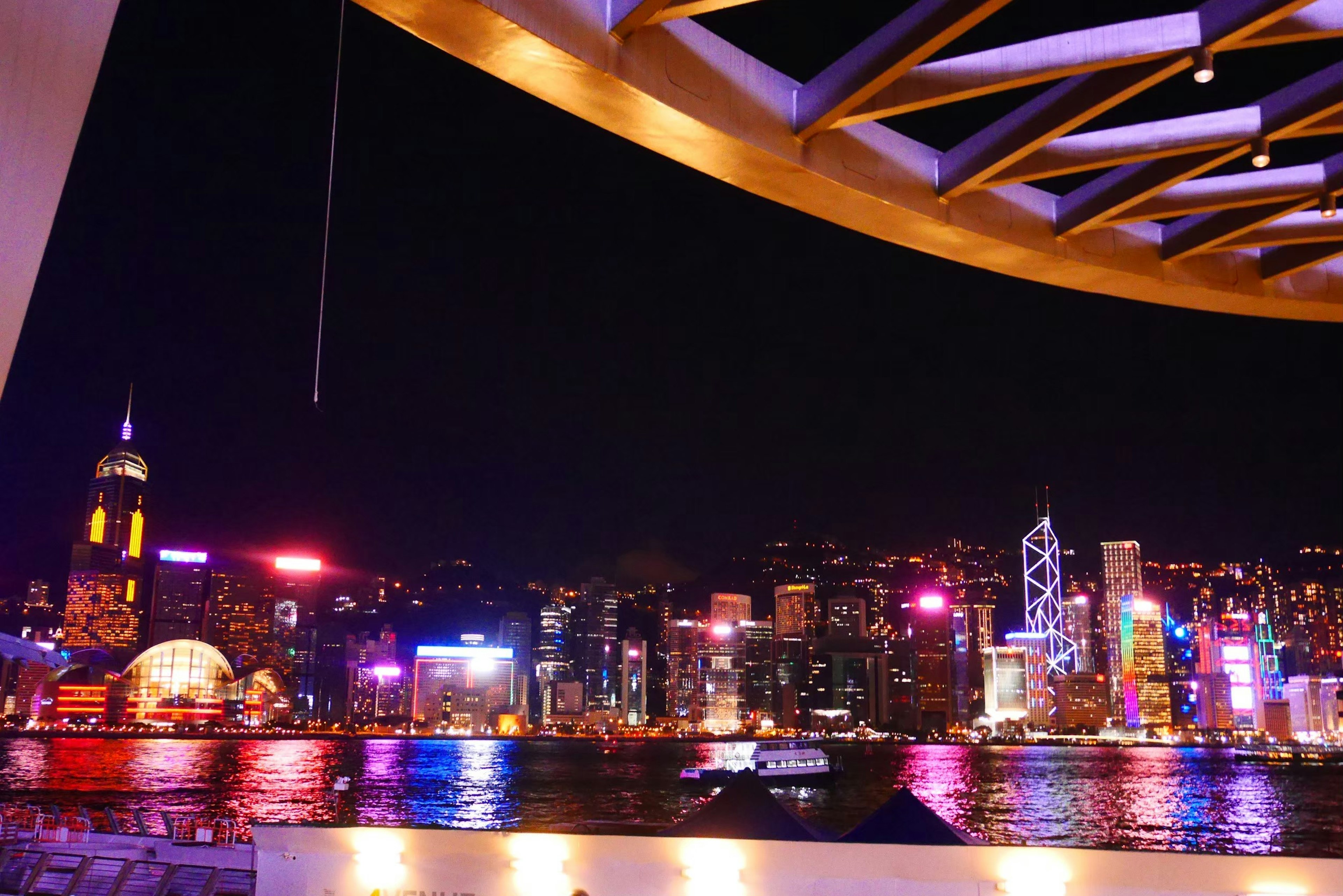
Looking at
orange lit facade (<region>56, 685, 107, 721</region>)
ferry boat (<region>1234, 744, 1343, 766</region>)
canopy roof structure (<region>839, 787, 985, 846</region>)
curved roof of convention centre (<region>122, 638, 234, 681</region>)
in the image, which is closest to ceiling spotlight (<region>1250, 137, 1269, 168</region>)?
canopy roof structure (<region>839, 787, 985, 846</region>)

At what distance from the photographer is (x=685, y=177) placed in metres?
11.2

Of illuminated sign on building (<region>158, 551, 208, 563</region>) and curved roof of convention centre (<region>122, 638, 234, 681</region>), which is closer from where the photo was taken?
curved roof of convention centre (<region>122, 638, 234, 681</region>)

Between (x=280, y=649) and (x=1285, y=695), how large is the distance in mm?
138130

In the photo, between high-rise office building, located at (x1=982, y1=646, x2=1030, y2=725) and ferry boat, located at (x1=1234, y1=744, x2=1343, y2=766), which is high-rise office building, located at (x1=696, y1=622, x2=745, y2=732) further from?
ferry boat, located at (x1=1234, y1=744, x2=1343, y2=766)

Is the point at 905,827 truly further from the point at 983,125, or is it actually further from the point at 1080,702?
the point at 1080,702

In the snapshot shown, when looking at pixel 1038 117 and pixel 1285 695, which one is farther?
pixel 1285 695

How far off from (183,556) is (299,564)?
1903 cm

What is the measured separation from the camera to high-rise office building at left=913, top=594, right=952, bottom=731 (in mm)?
149875

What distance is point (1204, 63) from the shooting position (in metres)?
3.13

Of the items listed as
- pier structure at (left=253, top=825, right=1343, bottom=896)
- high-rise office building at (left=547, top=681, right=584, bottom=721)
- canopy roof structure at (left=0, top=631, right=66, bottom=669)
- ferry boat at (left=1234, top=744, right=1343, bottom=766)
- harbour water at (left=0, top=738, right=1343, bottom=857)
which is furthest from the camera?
high-rise office building at (left=547, top=681, right=584, bottom=721)

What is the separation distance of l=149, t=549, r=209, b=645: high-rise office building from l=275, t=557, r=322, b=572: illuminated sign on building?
39.8ft

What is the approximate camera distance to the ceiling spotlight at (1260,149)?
358 cm

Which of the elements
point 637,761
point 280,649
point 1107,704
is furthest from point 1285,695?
point 280,649

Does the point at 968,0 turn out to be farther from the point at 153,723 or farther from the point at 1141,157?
the point at 153,723
